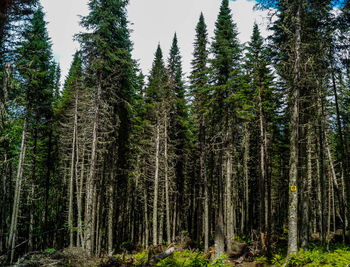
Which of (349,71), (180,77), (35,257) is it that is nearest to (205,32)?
(180,77)

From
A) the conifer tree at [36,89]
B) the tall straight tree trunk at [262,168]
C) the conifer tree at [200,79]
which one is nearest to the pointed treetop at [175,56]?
the conifer tree at [200,79]

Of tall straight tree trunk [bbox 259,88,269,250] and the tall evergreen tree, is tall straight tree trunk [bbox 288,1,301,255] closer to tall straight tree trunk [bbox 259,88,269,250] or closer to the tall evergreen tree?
tall straight tree trunk [bbox 259,88,269,250]

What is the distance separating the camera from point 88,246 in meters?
12.1

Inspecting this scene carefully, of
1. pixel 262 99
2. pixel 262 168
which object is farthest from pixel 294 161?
pixel 262 99

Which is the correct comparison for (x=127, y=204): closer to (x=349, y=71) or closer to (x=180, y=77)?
(x=180, y=77)

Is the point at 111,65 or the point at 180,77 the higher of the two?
the point at 180,77

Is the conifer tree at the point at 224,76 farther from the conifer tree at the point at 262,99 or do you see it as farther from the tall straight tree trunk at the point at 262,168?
the tall straight tree trunk at the point at 262,168

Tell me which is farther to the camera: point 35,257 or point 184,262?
point 184,262

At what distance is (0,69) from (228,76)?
13061 millimetres

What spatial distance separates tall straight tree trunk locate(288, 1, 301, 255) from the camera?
9297 millimetres

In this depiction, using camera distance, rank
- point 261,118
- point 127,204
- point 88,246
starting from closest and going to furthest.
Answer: point 88,246 → point 261,118 → point 127,204

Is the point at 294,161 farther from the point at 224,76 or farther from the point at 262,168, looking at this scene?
the point at 224,76

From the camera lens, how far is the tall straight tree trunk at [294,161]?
30.5ft

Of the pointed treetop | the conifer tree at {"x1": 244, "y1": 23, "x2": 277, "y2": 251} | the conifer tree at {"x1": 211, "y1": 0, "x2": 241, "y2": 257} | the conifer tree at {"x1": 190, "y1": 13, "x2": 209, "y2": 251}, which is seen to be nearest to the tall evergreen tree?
the pointed treetop
